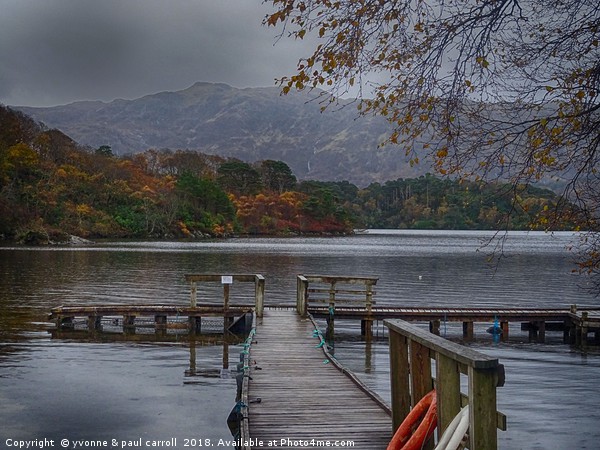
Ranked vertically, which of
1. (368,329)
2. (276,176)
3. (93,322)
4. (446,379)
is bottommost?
(368,329)

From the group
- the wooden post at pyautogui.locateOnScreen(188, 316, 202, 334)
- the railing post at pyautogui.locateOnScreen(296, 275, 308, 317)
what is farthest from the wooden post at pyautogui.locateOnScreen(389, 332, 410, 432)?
the wooden post at pyautogui.locateOnScreen(188, 316, 202, 334)

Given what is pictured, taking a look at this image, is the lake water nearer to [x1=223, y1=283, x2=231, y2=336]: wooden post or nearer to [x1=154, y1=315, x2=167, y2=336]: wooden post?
[x1=154, y1=315, x2=167, y2=336]: wooden post

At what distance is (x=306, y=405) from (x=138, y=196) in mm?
103953

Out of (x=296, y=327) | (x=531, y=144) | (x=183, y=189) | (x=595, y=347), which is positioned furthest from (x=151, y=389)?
(x=183, y=189)

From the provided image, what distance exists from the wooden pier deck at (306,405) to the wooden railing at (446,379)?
0.98m

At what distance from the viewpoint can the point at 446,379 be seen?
5410 mm

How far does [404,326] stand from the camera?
6.56 meters

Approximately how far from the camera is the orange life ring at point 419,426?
5.89 metres

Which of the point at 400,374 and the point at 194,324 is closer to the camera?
the point at 400,374

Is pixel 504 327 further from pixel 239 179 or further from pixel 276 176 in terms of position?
pixel 276 176

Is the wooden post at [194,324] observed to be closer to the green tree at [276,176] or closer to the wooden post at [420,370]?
the wooden post at [420,370]

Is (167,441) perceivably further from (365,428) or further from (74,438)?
(365,428)

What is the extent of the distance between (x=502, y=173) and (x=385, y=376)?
10.6 meters

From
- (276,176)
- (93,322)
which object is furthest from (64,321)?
(276,176)
